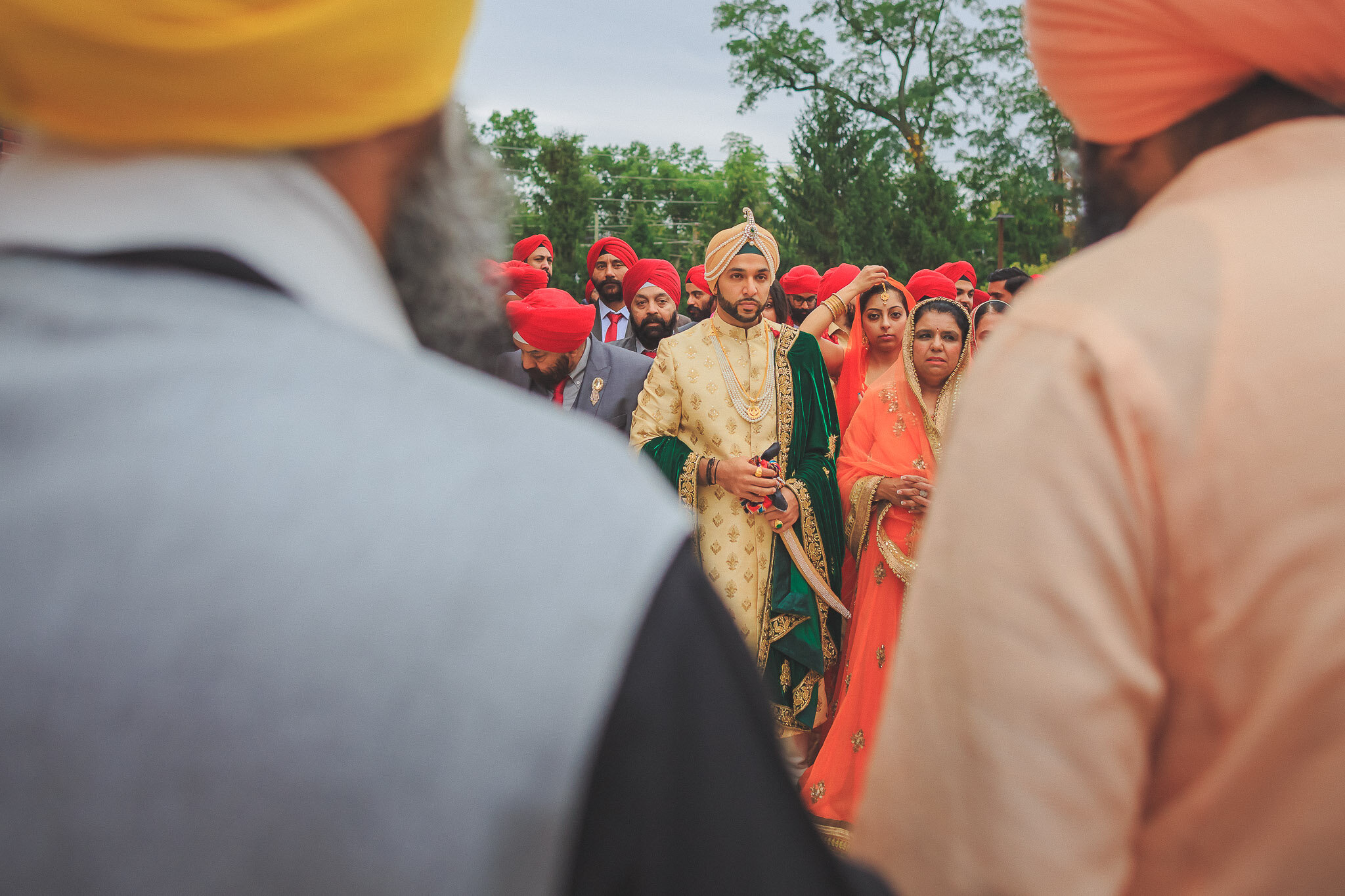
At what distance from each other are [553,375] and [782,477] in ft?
5.17

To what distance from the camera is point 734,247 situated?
485cm

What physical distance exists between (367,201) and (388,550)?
0.35 meters

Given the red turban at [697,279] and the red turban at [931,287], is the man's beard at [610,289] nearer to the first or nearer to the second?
the red turban at [697,279]

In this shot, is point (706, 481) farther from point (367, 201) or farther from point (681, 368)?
A: point (367, 201)

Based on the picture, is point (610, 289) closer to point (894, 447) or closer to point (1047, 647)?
point (894, 447)

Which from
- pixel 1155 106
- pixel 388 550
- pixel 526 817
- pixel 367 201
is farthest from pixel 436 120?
pixel 1155 106

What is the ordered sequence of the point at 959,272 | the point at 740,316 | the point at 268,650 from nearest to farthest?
1. the point at 268,650
2. the point at 740,316
3. the point at 959,272

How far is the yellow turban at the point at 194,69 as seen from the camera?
26.4 inches

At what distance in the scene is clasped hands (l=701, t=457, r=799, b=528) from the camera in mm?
4281

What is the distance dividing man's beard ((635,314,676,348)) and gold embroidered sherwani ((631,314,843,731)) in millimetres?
2270

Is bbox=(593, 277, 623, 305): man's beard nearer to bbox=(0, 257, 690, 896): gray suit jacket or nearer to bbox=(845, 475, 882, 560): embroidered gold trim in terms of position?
bbox=(845, 475, 882, 560): embroidered gold trim

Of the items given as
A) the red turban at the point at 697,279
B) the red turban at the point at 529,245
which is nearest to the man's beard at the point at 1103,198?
the red turban at the point at 697,279

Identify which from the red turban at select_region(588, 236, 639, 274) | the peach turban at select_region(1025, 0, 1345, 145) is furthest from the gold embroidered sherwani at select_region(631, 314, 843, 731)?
the red turban at select_region(588, 236, 639, 274)

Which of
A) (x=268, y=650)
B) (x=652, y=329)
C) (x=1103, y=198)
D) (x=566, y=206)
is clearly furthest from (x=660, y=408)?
(x=566, y=206)
